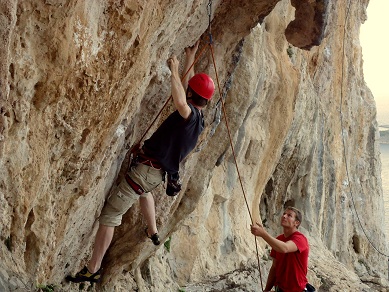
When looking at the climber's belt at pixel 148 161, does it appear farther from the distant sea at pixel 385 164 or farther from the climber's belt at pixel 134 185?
the distant sea at pixel 385 164

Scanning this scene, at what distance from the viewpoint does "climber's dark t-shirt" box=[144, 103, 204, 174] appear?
477 cm

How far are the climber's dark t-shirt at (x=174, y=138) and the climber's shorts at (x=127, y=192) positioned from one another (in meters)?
0.14

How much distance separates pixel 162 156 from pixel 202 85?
0.78 m

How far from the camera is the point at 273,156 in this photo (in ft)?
36.1

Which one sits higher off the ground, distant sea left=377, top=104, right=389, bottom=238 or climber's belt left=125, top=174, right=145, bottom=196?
distant sea left=377, top=104, right=389, bottom=238

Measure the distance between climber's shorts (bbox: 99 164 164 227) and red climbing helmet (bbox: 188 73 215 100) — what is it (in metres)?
0.88

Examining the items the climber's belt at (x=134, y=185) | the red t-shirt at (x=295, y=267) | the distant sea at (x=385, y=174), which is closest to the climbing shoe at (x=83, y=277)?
the climber's belt at (x=134, y=185)

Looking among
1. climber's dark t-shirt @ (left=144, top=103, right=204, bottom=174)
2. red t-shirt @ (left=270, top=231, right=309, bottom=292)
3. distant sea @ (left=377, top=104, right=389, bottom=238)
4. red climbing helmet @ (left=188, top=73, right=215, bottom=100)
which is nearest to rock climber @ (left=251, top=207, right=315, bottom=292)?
red t-shirt @ (left=270, top=231, right=309, bottom=292)

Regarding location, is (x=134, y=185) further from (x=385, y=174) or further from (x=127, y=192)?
(x=385, y=174)

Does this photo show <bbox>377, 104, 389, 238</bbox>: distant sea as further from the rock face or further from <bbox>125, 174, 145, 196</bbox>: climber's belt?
<bbox>125, 174, 145, 196</bbox>: climber's belt

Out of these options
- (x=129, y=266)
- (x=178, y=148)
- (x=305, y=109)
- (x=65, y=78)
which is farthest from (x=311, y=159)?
(x=65, y=78)

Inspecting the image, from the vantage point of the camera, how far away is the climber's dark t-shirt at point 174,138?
4770 millimetres

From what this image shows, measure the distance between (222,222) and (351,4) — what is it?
1013 cm

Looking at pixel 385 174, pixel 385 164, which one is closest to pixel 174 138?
pixel 385 174
